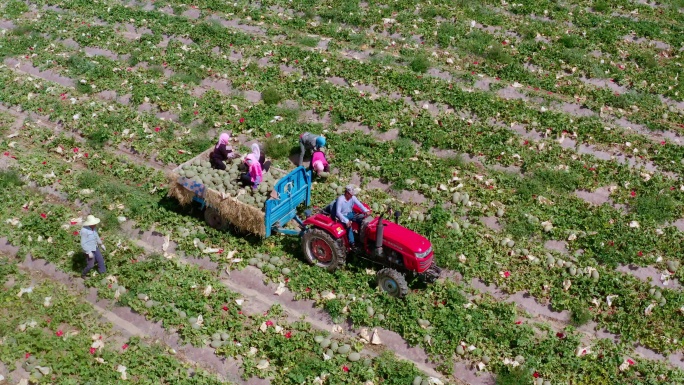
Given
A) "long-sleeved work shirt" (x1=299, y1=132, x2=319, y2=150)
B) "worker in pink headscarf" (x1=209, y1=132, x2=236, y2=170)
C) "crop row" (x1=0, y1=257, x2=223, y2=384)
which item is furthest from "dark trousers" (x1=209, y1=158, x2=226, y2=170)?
"crop row" (x1=0, y1=257, x2=223, y2=384)

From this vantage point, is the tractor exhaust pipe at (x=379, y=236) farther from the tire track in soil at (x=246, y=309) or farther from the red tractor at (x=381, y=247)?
the tire track in soil at (x=246, y=309)

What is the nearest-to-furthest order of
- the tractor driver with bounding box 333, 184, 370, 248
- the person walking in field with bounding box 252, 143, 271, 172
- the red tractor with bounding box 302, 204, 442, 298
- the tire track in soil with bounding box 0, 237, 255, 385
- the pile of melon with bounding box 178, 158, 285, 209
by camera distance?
the tire track in soil with bounding box 0, 237, 255, 385, the red tractor with bounding box 302, 204, 442, 298, the tractor driver with bounding box 333, 184, 370, 248, the pile of melon with bounding box 178, 158, 285, 209, the person walking in field with bounding box 252, 143, 271, 172

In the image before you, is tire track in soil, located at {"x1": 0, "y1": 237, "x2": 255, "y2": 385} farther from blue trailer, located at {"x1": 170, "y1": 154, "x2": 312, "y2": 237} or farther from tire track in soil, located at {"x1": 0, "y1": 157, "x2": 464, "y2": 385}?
blue trailer, located at {"x1": 170, "y1": 154, "x2": 312, "y2": 237}

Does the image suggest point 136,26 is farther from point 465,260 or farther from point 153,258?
point 465,260

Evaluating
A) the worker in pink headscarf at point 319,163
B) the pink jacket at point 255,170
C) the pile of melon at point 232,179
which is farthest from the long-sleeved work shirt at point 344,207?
the worker in pink headscarf at point 319,163

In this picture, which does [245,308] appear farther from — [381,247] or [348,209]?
[381,247]

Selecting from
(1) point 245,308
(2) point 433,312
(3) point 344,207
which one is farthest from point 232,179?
(2) point 433,312
